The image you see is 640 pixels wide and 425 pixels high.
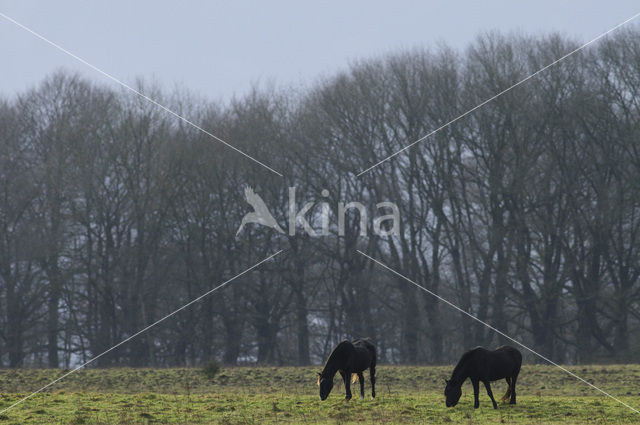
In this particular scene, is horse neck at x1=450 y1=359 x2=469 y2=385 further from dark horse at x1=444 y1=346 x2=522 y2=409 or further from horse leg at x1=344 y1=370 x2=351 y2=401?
horse leg at x1=344 y1=370 x2=351 y2=401

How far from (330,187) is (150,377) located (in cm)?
2136

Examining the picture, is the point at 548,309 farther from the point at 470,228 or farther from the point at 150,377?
the point at 150,377

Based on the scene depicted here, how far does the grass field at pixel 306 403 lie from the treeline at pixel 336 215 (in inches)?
714

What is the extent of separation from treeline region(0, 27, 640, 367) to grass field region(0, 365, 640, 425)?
714 inches

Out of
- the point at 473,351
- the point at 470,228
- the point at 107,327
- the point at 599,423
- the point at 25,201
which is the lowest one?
the point at 599,423

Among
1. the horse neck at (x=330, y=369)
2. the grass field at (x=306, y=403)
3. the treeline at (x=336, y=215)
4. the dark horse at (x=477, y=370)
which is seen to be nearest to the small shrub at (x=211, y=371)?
the grass field at (x=306, y=403)

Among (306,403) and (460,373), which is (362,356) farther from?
(460,373)

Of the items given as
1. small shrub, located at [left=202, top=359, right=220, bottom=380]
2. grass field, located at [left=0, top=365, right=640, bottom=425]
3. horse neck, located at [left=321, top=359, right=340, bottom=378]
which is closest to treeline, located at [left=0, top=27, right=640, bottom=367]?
grass field, located at [left=0, top=365, right=640, bottom=425]

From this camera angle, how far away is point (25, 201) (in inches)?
2021

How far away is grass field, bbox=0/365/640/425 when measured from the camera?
1766 cm

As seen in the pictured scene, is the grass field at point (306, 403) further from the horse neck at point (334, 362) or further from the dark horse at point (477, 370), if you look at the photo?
the horse neck at point (334, 362)

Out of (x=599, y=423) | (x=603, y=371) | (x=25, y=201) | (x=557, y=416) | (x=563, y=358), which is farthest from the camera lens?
(x=25, y=201)

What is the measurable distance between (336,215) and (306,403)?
100 ft

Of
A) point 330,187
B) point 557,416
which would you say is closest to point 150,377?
point 557,416
